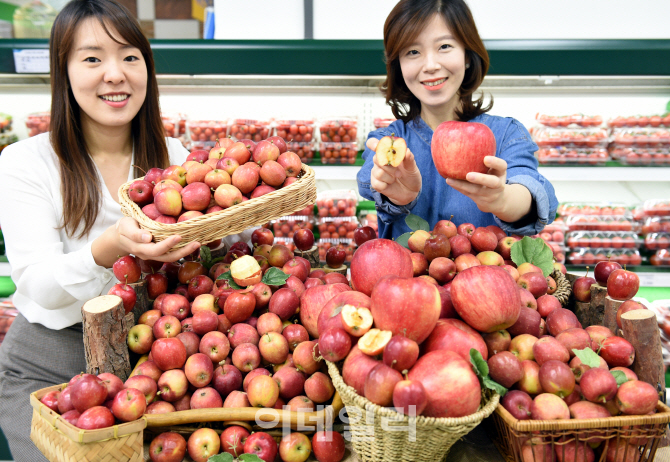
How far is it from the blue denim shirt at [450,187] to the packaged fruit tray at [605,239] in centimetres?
152

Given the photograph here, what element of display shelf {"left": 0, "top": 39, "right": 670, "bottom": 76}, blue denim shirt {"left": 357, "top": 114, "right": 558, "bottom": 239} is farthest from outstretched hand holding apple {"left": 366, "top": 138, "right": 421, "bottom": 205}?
display shelf {"left": 0, "top": 39, "right": 670, "bottom": 76}

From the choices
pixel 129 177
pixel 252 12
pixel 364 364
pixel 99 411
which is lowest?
pixel 99 411

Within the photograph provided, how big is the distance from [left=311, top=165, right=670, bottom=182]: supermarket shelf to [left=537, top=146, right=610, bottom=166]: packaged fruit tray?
0.06 m

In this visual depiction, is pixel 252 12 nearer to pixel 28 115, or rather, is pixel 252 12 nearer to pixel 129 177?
pixel 28 115

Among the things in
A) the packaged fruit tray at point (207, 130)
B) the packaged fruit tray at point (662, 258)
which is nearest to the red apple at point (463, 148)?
the packaged fruit tray at point (207, 130)

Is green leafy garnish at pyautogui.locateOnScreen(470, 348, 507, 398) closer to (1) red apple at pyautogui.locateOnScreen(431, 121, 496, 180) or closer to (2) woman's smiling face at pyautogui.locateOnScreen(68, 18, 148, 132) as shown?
(1) red apple at pyautogui.locateOnScreen(431, 121, 496, 180)

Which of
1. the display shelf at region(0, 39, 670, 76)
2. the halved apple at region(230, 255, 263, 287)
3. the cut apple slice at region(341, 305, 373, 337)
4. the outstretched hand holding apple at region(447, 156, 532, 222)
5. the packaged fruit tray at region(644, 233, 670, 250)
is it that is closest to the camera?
the cut apple slice at region(341, 305, 373, 337)

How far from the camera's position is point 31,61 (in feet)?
8.43

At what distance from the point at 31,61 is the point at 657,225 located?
402cm

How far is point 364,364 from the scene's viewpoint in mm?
846

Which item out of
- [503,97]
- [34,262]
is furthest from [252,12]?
[34,262]

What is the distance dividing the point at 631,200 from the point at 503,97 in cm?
127

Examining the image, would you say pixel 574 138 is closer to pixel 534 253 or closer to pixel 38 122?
pixel 534 253

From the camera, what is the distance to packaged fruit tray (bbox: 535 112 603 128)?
118 inches
